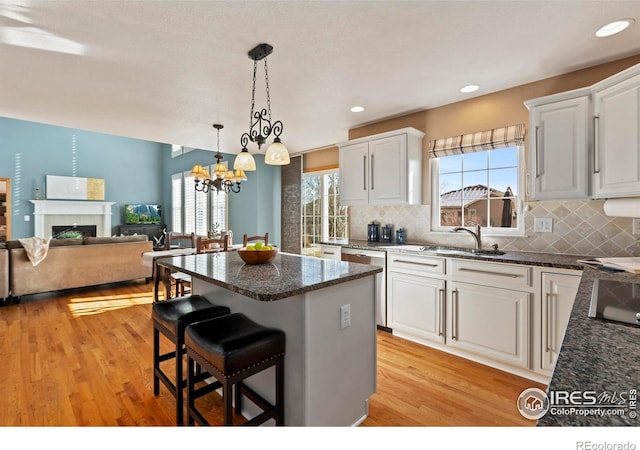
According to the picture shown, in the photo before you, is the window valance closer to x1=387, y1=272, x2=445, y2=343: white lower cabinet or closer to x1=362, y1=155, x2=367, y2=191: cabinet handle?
x1=362, y1=155, x2=367, y2=191: cabinet handle

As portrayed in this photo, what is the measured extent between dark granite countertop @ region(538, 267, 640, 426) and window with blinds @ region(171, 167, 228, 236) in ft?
20.9

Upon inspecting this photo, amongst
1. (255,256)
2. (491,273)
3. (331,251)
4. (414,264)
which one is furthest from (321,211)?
(255,256)

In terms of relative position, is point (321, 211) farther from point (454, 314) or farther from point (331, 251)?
point (454, 314)

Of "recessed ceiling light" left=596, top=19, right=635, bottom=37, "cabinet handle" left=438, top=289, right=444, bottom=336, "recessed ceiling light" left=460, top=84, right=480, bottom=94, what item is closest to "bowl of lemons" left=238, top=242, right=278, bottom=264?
"cabinet handle" left=438, top=289, right=444, bottom=336

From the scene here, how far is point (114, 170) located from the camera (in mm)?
9148

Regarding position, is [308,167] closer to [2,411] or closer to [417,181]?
[417,181]

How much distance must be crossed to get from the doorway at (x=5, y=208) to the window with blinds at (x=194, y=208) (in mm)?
3590

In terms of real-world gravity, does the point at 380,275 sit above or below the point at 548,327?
above

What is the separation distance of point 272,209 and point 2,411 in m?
4.87

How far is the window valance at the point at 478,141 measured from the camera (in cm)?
288

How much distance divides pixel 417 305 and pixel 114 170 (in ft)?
31.6

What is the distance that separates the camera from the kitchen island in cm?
158

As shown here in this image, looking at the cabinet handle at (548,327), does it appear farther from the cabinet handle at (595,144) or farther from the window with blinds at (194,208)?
the window with blinds at (194,208)

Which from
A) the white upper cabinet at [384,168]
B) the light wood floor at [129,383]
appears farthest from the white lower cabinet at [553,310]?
the white upper cabinet at [384,168]
